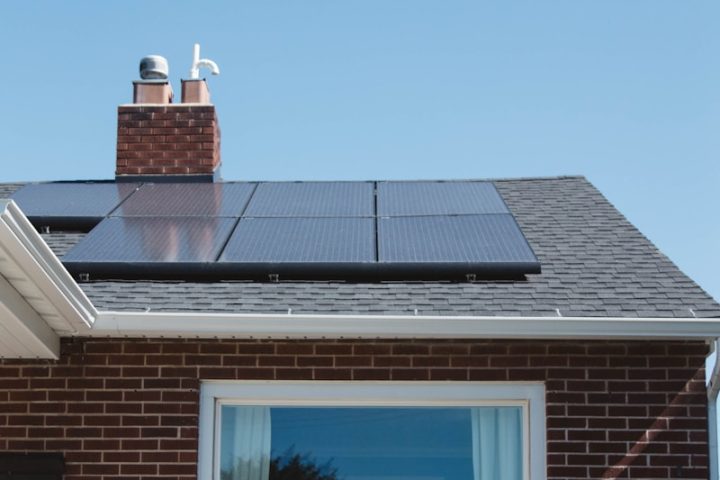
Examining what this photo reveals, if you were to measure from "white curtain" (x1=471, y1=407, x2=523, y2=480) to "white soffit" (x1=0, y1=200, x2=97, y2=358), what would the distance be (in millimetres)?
2644

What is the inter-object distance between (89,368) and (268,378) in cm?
120

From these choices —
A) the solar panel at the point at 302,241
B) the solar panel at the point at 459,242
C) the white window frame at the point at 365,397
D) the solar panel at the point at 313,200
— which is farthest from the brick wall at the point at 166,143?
the white window frame at the point at 365,397

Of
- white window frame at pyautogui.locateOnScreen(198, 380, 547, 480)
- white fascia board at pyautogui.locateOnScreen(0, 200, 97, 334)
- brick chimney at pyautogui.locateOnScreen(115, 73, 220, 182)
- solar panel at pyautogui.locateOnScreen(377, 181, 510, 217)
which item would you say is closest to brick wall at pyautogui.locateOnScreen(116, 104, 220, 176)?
brick chimney at pyautogui.locateOnScreen(115, 73, 220, 182)

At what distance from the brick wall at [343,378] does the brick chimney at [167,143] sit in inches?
144

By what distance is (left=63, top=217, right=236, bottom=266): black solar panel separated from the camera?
28.5 ft

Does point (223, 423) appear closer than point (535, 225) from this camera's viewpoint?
Yes

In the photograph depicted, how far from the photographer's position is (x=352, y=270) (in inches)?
336

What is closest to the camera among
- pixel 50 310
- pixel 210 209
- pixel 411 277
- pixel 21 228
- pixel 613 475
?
pixel 21 228

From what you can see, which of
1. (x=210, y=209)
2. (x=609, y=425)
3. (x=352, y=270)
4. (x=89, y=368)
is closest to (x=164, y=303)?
(x=89, y=368)

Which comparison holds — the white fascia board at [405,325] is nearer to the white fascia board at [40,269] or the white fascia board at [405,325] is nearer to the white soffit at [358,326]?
the white soffit at [358,326]

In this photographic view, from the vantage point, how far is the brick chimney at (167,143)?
38.3 ft

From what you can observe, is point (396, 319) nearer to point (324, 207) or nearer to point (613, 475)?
point (613, 475)

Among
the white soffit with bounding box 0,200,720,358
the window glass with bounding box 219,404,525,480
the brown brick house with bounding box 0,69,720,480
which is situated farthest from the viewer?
the window glass with bounding box 219,404,525,480

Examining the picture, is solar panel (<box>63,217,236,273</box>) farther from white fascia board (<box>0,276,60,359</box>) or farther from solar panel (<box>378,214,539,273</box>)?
solar panel (<box>378,214,539,273</box>)
